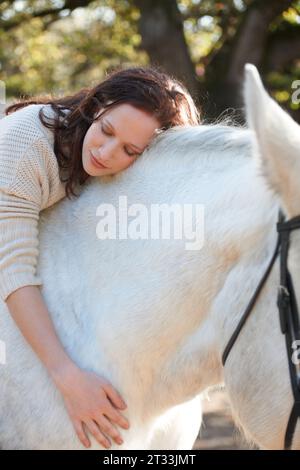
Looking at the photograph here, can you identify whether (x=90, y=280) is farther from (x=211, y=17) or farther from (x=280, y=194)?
(x=211, y=17)

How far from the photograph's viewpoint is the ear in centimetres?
143

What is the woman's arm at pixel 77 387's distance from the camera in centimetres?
183

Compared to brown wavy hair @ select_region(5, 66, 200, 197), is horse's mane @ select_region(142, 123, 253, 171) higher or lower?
lower

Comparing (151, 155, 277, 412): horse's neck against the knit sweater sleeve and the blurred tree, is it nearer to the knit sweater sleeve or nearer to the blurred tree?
the knit sweater sleeve

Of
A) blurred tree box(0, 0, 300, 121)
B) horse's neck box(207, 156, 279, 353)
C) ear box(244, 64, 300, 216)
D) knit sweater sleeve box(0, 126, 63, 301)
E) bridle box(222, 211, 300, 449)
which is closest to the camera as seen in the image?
ear box(244, 64, 300, 216)

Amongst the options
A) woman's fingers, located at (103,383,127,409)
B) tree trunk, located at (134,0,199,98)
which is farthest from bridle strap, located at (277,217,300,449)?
tree trunk, located at (134,0,199,98)

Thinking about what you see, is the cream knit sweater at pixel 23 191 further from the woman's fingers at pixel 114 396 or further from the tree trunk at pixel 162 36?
the tree trunk at pixel 162 36

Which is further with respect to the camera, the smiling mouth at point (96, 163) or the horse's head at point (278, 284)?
the smiling mouth at point (96, 163)

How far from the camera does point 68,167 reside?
2047mm

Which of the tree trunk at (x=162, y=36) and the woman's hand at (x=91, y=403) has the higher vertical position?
the tree trunk at (x=162, y=36)

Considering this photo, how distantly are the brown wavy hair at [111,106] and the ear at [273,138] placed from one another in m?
0.56

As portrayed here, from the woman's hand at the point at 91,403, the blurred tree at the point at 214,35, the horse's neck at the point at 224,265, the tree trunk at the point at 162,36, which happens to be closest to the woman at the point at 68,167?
the woman's hand at the point at 91,403

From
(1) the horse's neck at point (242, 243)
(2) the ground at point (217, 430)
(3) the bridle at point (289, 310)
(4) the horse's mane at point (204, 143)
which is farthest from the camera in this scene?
(2) the ground at point (217, 430)

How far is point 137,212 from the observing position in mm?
1927
